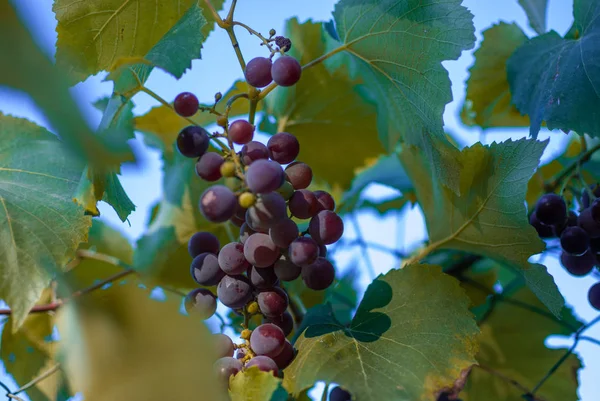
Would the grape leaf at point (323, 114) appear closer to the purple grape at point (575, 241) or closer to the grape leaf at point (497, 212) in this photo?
the grape leaf at point (497, 212)

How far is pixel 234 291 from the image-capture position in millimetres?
757

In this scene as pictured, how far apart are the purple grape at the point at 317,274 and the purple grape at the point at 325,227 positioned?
30mm

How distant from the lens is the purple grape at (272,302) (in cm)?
A: 75

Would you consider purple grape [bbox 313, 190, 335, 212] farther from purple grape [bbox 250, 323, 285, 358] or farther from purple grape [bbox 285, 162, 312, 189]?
purple grape [bbox 250, 323, 285, 358]

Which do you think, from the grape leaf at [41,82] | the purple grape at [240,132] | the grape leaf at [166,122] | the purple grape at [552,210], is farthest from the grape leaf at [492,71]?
the grape leaf at [41,82]

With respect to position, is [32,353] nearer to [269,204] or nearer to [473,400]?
[269,204]

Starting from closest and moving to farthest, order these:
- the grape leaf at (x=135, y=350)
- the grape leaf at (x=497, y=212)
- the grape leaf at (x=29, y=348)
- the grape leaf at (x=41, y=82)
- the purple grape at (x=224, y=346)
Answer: the grape leaf at (x=41, y=82), the grape leaf at (x=135, y=350), the purple grape at (x=224, y=346), the grape leaf at (x=497, y=212), the grape leaf at (x=29, y=348)

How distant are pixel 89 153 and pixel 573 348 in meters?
1.22

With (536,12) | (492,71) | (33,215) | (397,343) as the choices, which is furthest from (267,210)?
(536,12)

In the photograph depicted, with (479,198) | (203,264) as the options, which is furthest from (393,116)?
(203,264)

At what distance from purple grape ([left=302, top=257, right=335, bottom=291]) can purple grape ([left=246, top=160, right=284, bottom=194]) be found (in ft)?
0.46

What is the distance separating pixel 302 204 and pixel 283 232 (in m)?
0.06

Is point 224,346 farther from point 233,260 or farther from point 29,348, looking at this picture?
point 29,348

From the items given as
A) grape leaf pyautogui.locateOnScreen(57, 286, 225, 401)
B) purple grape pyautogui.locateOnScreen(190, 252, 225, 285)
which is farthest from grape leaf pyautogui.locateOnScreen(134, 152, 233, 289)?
grape leaf pyautogui.locateOnScreen(57, 286, 225, 401)
